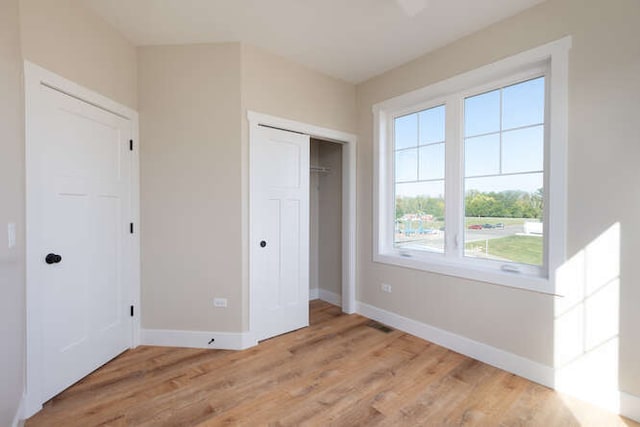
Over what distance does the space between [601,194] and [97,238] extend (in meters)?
3.70

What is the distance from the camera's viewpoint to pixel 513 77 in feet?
7.72

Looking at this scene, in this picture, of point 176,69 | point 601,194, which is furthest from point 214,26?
point 601,194

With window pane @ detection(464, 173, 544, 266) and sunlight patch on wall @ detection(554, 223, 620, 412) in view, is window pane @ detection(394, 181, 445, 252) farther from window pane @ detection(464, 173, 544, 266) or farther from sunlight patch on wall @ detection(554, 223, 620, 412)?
sunlight patch on wall @ detection(554, 223, 620, 412)

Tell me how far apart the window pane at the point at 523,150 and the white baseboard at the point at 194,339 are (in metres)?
2.79

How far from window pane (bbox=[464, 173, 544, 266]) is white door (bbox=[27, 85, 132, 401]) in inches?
124

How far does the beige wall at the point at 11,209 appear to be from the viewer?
142 centimetres

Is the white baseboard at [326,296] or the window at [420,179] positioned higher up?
the window at [420,179]

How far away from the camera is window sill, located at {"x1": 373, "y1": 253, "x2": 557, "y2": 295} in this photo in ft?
7.06

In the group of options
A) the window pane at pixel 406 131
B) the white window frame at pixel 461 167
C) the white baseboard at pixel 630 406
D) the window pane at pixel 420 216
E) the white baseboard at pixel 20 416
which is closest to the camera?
the white baseboard at pixel 20 416

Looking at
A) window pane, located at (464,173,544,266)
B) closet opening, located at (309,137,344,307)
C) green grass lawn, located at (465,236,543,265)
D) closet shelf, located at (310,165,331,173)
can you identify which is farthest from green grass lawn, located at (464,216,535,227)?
closet shelf, located at (310,165,331,173)

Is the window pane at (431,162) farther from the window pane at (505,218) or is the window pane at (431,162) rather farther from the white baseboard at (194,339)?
the white baseboard at (194,339)

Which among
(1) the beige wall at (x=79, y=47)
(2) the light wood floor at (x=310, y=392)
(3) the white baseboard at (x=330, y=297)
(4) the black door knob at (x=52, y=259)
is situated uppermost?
(1) the beige wall at (x=79, y=47)

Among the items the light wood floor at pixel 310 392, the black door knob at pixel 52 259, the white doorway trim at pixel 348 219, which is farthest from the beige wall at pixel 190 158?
the white doorway trim at pixel 348 219

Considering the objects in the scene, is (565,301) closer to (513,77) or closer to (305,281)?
(513,77)
